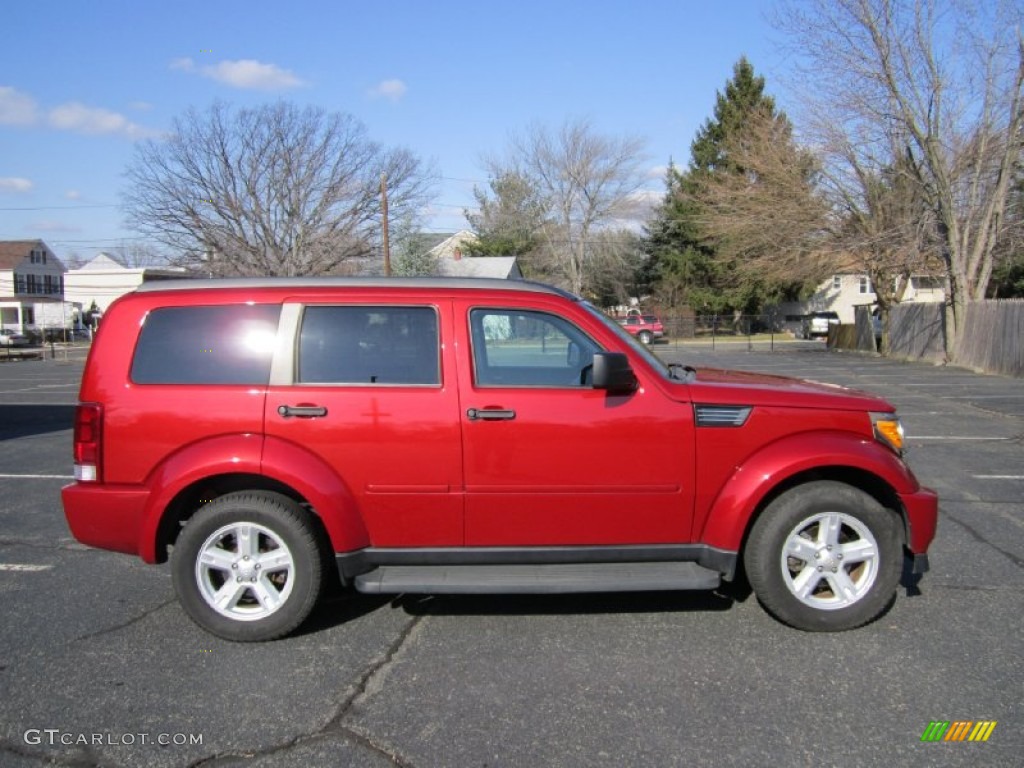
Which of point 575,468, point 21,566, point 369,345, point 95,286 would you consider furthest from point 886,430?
point 95,286

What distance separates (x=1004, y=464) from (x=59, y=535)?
9237mm

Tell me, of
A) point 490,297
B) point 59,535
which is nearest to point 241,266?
point 59,535

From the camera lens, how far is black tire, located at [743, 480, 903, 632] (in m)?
3.87

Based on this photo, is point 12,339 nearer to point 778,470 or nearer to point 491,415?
point 491,415

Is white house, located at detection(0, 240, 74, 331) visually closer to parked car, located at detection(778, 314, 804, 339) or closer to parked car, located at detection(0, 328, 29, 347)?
parked car, located at detection(0, 328, 29, 347)

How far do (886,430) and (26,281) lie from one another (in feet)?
280

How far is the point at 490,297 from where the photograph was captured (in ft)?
13.4

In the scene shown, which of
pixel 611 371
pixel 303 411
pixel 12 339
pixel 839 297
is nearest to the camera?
pixel 611 371

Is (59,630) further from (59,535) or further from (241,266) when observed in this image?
(241,266)

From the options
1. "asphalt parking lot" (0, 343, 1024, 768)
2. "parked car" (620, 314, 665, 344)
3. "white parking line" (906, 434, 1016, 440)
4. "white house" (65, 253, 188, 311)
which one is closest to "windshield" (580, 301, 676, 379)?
"asphalt parking lot" (0, 343, 1024, 768)

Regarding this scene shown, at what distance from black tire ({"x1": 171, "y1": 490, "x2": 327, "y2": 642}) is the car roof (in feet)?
3.73

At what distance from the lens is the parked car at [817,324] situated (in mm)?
47812

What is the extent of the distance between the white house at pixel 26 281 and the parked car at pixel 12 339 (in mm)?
9218

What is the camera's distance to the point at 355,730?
3111 millimetres
